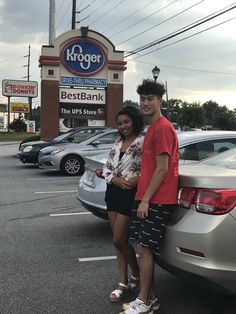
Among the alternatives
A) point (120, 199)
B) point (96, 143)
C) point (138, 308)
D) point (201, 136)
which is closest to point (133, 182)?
point (120, 199)

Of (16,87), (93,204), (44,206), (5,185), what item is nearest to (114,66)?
(5,185)

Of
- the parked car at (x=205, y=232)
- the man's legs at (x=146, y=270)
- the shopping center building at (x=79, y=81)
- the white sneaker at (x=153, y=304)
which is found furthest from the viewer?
the shopping center building at (x=79, y=81)

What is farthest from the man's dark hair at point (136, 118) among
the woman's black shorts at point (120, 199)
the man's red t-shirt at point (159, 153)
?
the woman's black shorts at point (120, 199)

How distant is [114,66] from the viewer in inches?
1027

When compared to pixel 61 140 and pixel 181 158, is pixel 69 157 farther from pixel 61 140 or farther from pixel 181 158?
pixel 181 158

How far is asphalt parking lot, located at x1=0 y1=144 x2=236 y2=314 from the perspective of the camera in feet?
14.2

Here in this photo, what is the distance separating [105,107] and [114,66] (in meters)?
2.31

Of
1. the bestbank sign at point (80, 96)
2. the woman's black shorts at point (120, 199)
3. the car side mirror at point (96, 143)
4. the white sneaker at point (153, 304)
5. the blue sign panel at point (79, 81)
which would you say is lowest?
the white sneaker at point (153, 304)

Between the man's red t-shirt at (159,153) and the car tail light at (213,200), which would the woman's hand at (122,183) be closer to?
the man's red t-shirt at (159,153)

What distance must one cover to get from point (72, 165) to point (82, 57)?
1216cm

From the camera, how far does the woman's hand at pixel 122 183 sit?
4129 mm

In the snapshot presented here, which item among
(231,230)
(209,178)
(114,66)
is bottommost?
(231,230)

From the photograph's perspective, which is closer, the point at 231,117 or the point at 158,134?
the point at 158,134

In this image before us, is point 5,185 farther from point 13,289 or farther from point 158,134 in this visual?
point 158,134
